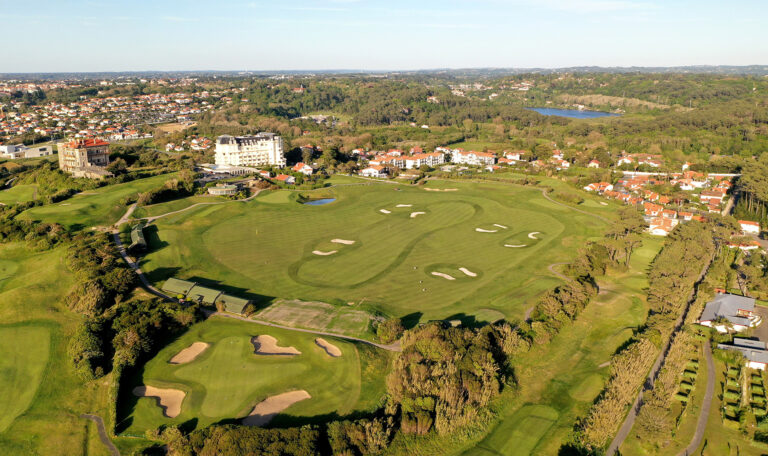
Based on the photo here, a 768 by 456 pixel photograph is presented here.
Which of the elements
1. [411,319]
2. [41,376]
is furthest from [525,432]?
[41,376]

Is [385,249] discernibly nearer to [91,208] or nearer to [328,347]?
[328,347]

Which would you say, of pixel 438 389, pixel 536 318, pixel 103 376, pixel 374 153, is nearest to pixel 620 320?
pixel 536 318

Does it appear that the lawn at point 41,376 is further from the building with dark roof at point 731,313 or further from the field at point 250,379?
the building with dark roof at point 731,313

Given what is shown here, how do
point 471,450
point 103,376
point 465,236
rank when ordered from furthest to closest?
point 465,236
point 103,376
point 471,450

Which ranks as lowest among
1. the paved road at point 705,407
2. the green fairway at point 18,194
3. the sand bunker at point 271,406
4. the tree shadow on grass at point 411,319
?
the paved road at point 705,407

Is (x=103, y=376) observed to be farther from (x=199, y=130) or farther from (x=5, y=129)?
(x=5, y=129)

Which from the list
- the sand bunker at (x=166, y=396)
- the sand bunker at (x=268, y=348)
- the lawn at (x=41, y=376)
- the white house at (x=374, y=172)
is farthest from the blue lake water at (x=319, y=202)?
the sand bunker at (x=166, y=396)
